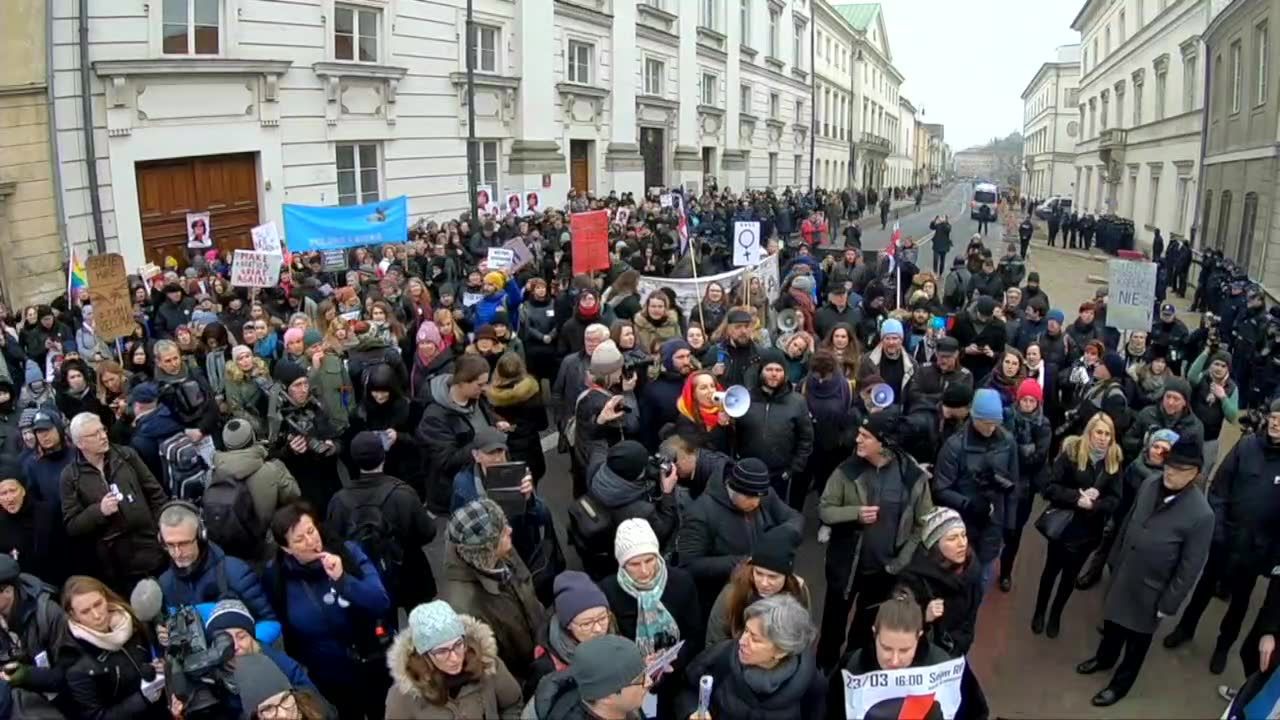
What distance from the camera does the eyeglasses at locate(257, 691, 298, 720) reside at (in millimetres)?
3324

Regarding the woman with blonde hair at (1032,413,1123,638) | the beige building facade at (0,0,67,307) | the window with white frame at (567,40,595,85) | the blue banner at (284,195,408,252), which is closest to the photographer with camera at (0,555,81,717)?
the woman with blonde hair at (1032,413,1123,638)

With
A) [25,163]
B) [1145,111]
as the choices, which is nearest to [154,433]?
[25,163]

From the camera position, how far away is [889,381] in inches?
309

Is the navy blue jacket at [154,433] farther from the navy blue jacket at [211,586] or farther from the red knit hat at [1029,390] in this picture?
the red knit hat at [1029,390]

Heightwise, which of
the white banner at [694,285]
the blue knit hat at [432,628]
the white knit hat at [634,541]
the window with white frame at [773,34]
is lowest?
the blue knit hat at [432,628]

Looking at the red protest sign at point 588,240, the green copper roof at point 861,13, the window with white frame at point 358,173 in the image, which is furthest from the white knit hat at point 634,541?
the green copper roof at point 861,13

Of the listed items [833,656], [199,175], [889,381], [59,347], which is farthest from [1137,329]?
[199,175]

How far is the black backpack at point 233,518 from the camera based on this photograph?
5078mm

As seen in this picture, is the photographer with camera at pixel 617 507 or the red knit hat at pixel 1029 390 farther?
the red knit hat at pixel 1029 390

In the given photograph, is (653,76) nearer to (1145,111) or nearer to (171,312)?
(1145,111)

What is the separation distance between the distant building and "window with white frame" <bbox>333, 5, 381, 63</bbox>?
1821 centimetres

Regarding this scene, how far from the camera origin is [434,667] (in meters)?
3.46

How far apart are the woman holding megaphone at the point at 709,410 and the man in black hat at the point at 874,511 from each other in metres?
1.03

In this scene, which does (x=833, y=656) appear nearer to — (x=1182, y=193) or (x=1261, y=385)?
(x=1261, y=385)
